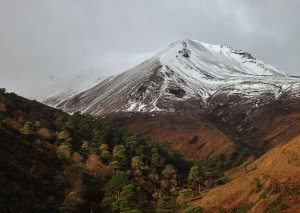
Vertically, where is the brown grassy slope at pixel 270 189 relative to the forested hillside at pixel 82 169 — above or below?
below

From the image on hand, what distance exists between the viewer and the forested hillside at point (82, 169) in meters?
74.4

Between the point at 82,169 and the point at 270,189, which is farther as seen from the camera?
the point at 82,169

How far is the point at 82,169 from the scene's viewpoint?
3506 inches

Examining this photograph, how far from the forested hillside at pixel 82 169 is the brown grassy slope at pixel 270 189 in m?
4.05

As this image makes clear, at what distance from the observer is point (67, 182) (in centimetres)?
8550

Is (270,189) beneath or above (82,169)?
beneath

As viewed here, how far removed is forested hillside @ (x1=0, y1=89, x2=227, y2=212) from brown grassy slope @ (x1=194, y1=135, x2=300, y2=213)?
405cm

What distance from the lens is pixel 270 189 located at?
51.9 metres

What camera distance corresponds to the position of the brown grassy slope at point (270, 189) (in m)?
49.5

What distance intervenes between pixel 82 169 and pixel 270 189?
4497cm

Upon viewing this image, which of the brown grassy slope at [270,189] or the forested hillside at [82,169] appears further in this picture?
the forested hillside at [82,169]

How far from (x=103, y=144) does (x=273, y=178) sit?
64.5 metres

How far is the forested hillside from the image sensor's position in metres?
74.4

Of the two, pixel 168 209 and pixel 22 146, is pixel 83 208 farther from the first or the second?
pixel 22 146
